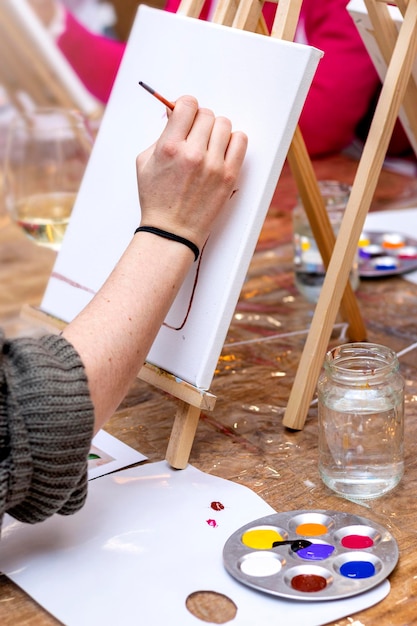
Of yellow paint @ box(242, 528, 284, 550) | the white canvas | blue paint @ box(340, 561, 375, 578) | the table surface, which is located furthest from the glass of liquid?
blue paint @ box(340, 561, 375, 578)

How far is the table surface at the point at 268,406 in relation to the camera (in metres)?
0.99

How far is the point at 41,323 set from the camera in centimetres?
141

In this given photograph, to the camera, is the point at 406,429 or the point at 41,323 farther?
the point at 41,323

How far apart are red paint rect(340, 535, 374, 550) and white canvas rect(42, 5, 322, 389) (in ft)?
0.89

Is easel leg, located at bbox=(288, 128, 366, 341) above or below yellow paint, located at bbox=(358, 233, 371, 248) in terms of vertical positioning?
above

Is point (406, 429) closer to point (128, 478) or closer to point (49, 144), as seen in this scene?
point (128, 478)

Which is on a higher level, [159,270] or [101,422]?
[159,270]

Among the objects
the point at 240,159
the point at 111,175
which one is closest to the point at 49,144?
the point at 111,175

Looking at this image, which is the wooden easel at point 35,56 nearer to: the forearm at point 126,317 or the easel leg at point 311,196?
the easel leg at point 311,196

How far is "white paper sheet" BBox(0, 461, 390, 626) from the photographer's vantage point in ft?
2.99

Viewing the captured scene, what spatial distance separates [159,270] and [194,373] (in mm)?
161

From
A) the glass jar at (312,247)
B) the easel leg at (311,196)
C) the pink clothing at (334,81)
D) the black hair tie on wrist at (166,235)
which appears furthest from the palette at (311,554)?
the pink clothing at (334,81)

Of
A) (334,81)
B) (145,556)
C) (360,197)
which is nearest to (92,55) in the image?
(334,81)

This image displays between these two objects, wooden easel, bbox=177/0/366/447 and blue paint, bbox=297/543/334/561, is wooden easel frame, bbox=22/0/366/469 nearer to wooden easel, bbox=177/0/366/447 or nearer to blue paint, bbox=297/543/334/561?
wooden easel, bbox=177/0/366/447
